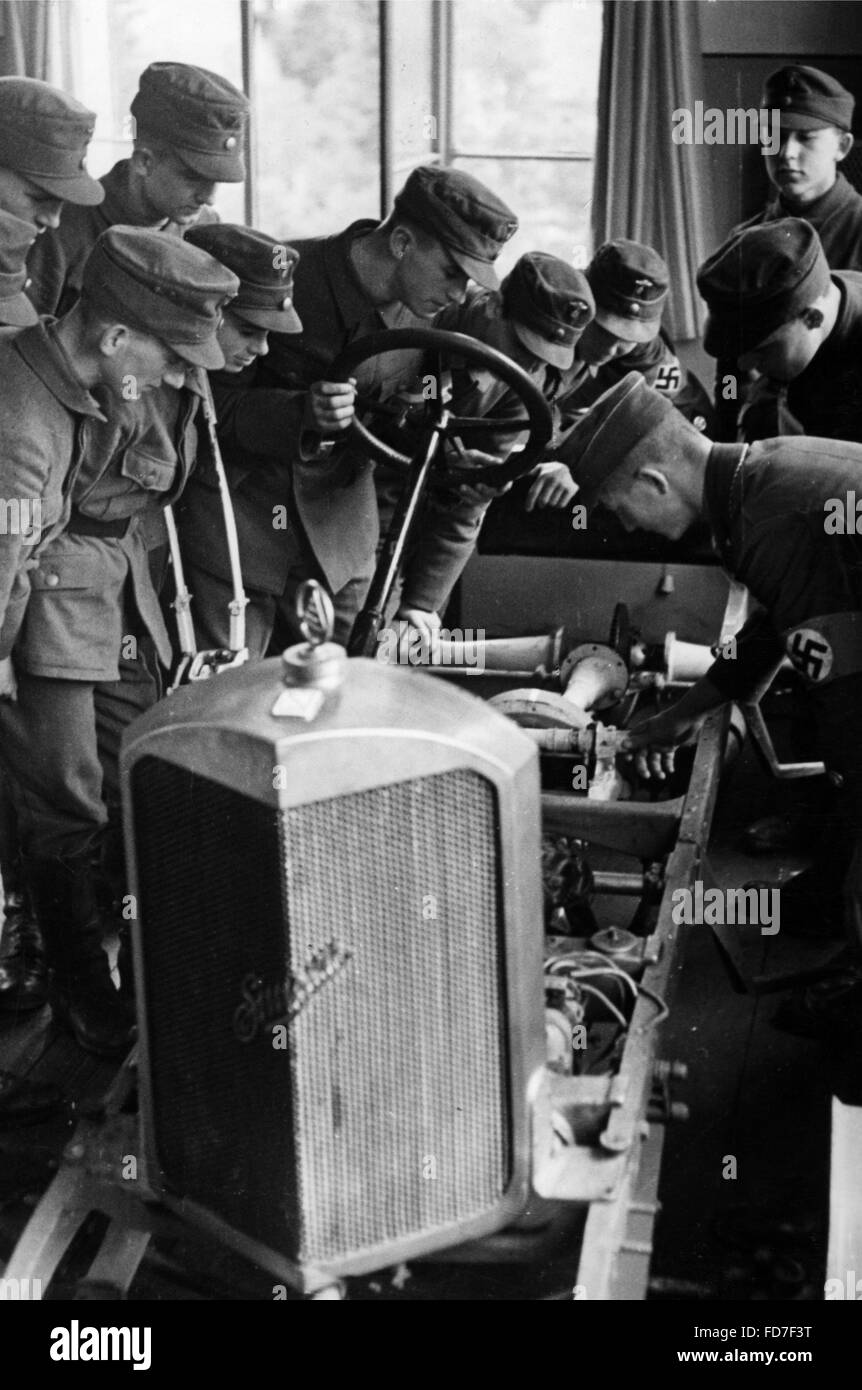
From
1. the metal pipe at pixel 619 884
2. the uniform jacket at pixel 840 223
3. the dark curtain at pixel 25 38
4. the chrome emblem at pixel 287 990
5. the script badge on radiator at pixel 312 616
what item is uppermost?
the dark curtain at pixel 25 38

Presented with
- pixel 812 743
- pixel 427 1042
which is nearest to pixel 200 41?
pixel 427 1042

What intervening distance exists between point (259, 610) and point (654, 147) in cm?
Result: 118

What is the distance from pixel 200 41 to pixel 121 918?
1538mm

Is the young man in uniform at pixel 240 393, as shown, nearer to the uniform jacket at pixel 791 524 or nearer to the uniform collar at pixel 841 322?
the uniform jacket at pixel 791 524

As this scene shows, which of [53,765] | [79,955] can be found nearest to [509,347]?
[53,765]

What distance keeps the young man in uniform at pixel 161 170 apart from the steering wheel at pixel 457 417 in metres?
0.39

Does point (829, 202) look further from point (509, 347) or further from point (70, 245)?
point (70, 245)

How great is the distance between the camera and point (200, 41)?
2.48 metres

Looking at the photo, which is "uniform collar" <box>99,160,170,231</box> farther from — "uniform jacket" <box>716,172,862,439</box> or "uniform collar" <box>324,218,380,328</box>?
"uniform jacket" <box>716,172,862,439</box>

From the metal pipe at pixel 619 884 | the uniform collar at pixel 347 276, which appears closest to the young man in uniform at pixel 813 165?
the uniform collar at pixel 347 276

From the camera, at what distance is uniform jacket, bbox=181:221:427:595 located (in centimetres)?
273

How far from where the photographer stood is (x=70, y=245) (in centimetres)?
251

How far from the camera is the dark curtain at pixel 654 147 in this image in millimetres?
2703

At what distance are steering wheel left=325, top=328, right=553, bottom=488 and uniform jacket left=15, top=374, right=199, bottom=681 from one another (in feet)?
1.01
